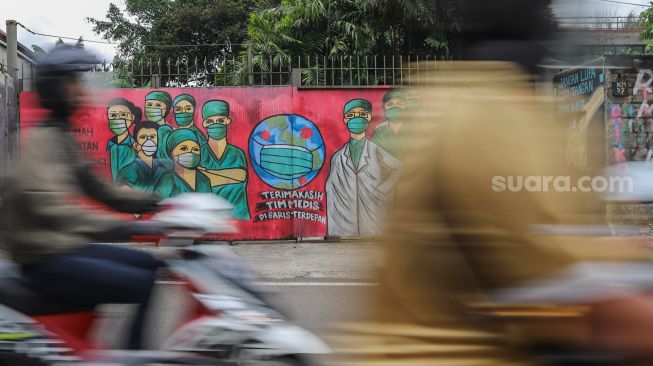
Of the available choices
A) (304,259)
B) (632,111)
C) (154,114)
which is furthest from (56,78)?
(632,111)

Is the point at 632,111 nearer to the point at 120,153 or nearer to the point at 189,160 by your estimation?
the point at 189,160

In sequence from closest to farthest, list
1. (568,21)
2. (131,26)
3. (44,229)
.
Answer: (568,21), (44,229), (131,26)

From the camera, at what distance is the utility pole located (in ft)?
31.0

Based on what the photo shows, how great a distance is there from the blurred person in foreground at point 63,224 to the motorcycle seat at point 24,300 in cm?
3

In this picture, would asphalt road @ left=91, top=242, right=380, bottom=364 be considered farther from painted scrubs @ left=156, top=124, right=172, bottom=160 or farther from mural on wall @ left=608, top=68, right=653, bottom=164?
mural on wall @ left=608, top=68, right=653, bottom=164

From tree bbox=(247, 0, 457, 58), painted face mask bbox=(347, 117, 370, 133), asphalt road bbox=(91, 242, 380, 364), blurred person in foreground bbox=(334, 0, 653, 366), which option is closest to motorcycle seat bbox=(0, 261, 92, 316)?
asphalt road bbox=(91, 242, 380, 364)

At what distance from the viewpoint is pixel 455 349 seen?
119 centimetres

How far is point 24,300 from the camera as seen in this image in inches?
98.8

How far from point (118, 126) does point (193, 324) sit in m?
7.45

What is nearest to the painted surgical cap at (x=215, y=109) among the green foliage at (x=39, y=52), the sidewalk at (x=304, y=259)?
the sidewalk at (x=304, y=259)

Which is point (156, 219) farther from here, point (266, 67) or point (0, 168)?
point (266, 67)

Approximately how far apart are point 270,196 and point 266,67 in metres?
5.34

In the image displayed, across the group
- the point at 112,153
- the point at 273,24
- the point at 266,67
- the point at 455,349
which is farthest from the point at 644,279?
the point at 273,24

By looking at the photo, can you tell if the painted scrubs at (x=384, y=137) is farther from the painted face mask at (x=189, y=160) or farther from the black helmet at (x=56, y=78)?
the black helmet at (x=56, y=78)
